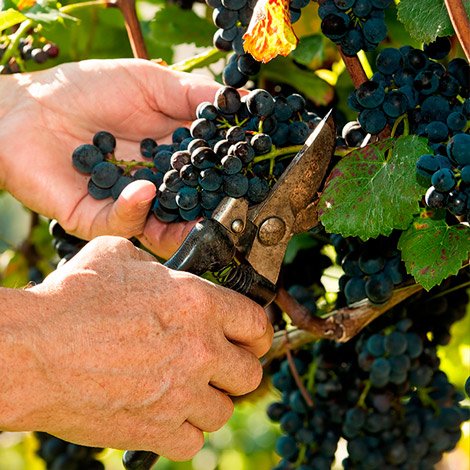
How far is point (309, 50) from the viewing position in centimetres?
161

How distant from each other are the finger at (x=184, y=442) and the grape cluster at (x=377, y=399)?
1.54ft

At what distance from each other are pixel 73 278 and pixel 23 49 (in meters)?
0.74

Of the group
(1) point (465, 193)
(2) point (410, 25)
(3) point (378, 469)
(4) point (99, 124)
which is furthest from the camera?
(3) point (378, 469)

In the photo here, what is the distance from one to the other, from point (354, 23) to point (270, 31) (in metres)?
0.13

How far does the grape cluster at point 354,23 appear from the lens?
1175mm

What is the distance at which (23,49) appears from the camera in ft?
5.64

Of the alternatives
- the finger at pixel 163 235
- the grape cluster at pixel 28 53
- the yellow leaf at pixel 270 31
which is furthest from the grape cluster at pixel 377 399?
the grape cluster at pixel 28 53

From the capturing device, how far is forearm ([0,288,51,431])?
106 centimetres

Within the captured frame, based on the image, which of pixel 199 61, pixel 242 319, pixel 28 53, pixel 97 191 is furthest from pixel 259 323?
pixel 28 53

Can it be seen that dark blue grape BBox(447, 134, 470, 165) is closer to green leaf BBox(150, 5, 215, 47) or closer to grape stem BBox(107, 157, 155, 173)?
grape stem BBox(107, 157, 155, 173)

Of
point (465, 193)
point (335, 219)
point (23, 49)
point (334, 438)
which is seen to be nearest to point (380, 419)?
point (334, 438)

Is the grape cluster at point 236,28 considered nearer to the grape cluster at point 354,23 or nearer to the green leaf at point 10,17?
the grape cluster at point 354,23

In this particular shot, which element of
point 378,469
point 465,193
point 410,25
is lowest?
point 378,469

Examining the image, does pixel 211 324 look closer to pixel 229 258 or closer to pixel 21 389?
pixel 229 258
